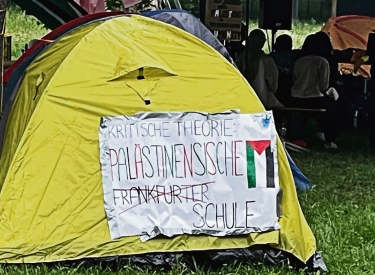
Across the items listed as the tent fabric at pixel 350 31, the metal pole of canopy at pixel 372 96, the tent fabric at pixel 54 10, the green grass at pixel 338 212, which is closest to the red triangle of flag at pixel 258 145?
the green grass at pixel 338 212

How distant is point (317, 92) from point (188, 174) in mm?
4622

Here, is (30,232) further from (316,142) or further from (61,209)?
(316,142)

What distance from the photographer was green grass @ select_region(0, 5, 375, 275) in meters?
4.53

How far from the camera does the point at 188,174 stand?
15.1 feet

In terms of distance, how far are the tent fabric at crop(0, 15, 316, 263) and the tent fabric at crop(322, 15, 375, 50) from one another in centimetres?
829

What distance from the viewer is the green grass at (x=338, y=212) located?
4.53m

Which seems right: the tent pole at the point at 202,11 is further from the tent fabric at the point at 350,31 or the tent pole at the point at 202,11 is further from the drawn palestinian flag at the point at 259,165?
the drawn palestinian flag at the point at 259,165

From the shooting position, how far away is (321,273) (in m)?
4.63

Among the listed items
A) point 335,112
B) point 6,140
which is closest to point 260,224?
point 6,140

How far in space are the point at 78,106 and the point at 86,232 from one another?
70 cm

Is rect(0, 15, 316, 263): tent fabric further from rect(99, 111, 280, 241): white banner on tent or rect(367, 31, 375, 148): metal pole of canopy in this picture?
rect(367, 31, 375, 148): metal pole of canopy

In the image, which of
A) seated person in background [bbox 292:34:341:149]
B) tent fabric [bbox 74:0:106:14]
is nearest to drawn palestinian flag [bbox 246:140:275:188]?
tent fabric [bbox 74:0:106:14]

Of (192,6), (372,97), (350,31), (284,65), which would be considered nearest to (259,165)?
(372,97)

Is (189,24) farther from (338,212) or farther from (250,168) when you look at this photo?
(338,212)
